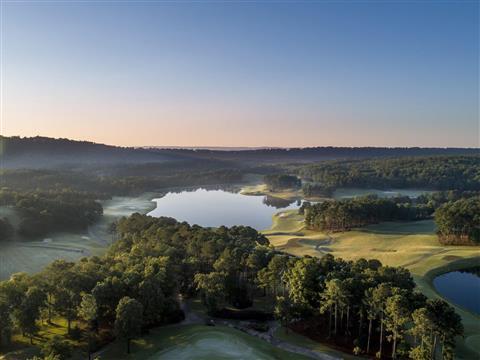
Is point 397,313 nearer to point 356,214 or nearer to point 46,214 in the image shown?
point 356,214

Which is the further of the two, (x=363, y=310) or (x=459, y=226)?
(x=459, y=226)

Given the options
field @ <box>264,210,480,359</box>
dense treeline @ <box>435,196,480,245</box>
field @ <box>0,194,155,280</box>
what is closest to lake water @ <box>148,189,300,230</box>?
field @ <box>264,210,480,359</box>

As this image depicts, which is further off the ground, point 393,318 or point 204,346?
point 393,318

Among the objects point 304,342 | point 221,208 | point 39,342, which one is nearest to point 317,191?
point 221,208

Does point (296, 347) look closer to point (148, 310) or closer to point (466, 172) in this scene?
point (148, 310)

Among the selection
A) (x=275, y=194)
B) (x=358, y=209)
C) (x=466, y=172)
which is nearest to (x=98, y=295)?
(x=358, y=209)
